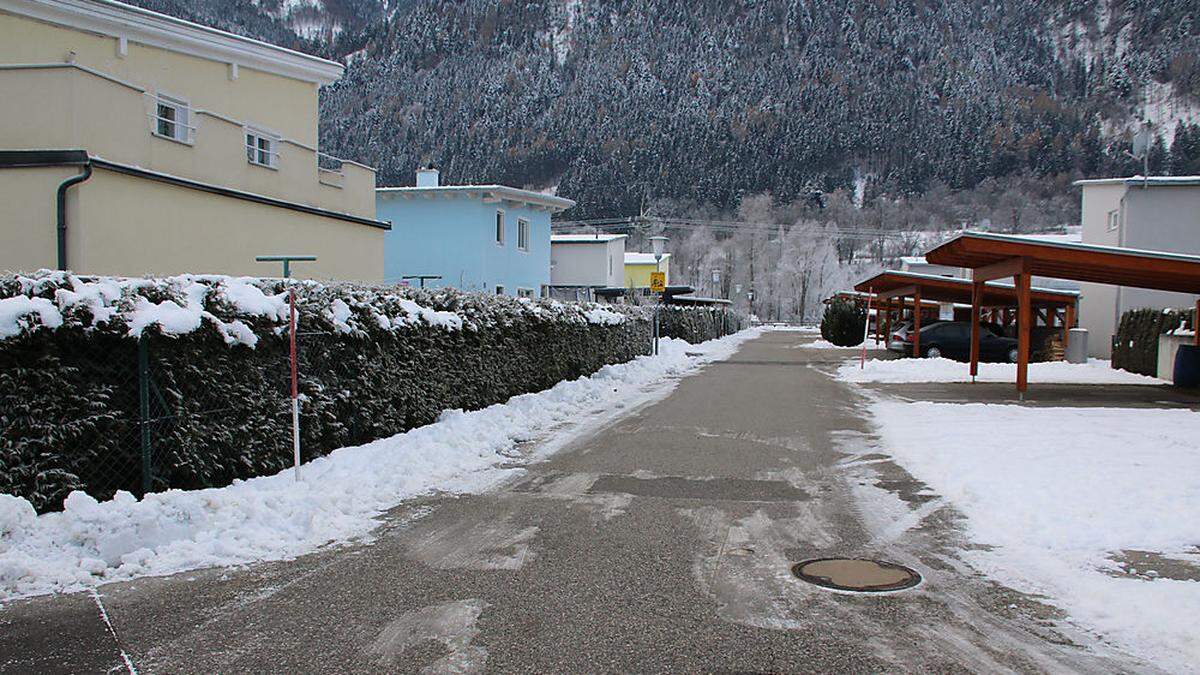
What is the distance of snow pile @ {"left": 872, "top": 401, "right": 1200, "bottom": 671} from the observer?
5098 mm

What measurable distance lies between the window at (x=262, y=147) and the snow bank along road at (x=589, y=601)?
1236 centimetres


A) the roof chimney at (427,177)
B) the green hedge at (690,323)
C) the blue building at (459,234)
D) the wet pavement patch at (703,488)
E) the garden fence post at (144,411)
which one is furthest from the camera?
the green hedge at (690,323)

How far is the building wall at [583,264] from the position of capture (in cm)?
5550

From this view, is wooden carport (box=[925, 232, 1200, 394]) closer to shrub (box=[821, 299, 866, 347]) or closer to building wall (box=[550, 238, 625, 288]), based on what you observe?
shrub (box=[821, 299, 866, 347])

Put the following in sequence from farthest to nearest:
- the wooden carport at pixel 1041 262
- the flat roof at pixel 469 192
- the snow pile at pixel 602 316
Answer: the flat roof at pixel 469 192, the snow pile at pixel 602 316, the wooden carport at pixel 1041 262

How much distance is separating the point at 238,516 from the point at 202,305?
1.98m

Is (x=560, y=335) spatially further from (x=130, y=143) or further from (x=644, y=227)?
(x=644, y=227)

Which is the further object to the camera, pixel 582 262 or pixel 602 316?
pixel 582 262

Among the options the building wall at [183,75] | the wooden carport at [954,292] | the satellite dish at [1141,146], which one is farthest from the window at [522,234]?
the satellite dish at [1141,146]

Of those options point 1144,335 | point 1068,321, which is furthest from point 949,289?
point 1144,335

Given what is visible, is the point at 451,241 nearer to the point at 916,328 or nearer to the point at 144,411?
the point at 916,328

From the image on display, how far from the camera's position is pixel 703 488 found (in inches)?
342

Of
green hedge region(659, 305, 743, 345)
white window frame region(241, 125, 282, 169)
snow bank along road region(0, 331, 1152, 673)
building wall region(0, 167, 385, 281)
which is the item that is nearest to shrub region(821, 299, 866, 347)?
green hedge region(659, 305, 743, 345)

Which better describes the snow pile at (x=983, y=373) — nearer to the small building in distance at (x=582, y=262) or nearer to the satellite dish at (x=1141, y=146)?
the satellite dish at (x=1141, y=146)
